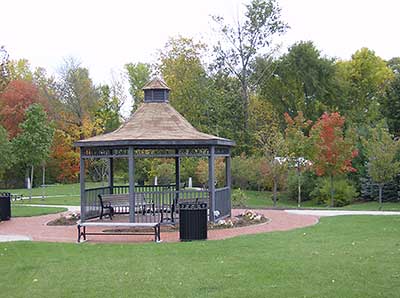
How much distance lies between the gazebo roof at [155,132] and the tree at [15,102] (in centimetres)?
2755

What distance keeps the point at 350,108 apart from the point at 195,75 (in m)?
15.5

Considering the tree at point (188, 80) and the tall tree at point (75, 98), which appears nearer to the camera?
the tree at point (188, 80)

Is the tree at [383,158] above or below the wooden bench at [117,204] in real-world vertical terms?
above

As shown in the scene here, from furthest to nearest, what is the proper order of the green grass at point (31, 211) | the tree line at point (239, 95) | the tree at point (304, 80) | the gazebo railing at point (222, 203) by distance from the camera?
the tree at point (304, 80) → the tree line at point (239, 95) → the green grass at point (31, 211) → the gazebo railing at point (222, 203)

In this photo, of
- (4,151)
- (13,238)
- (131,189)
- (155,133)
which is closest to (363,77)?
(4,151)

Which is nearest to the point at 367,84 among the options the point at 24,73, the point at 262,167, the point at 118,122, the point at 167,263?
the point at 118,122

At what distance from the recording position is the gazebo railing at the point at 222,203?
19000 mm

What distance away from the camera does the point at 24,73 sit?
217 feet

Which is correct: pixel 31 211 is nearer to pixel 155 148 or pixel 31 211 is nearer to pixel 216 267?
pixel 155 148

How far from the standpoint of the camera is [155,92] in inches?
847

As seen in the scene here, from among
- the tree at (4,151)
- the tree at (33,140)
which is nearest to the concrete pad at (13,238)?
the tree at (4,151)

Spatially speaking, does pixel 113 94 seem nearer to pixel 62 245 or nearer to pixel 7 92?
pixel 7 92

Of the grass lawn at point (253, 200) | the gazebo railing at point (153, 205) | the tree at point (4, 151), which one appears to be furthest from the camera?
the tree at point (4, 151)

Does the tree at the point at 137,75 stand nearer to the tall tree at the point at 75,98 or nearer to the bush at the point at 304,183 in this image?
the tall tree at the point at 75,98
